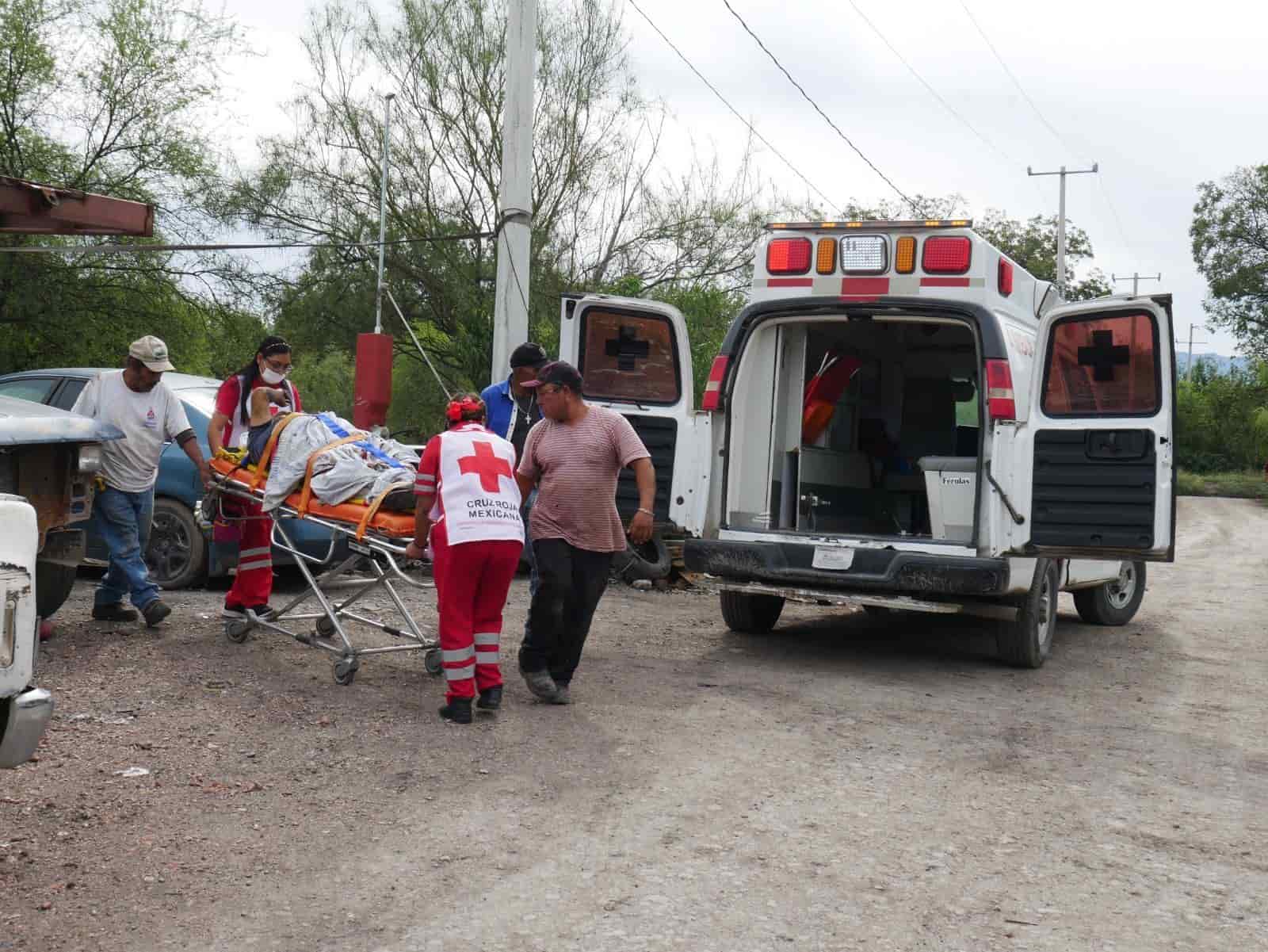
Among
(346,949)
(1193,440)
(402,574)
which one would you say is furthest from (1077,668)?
(1193,440)

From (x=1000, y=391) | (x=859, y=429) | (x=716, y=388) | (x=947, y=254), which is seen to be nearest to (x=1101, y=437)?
(x=1000, y=391)

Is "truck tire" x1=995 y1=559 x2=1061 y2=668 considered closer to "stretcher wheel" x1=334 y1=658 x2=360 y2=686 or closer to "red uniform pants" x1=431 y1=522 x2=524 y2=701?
"red uniform pants" x1=431 y1=522 x2=524 y2=701

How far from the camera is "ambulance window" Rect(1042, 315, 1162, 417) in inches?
293

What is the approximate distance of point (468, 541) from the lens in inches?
245

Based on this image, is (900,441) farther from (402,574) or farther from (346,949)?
(346,949)

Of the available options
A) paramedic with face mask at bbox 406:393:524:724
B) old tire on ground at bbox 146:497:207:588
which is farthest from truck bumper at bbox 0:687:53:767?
old tire on ground at bbox 146:497:207:588

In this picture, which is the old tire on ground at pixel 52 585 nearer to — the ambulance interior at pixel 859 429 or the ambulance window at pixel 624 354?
the ambulance window at pixel 624 354

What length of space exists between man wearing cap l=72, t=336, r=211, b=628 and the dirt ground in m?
0.26

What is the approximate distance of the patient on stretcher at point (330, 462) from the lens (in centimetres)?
691

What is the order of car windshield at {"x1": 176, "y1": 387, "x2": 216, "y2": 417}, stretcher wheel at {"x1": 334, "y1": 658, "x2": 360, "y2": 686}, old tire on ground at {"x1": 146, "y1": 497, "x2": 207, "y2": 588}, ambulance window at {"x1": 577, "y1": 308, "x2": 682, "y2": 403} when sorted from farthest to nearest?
car windshield at {"x1": 176, "y1": 387, "x2": 216, "y2": 417} → old tire on ground at {"x1": 146, "y1": 497, "x2": 207, "y2": 588} → ambulance window at {"x1": 577, "y1": 308, "x2": 682, "y2": 403} → stretcher wheel at {"x1": 334, "y1": 658, "x2": 360, "y2": 686}

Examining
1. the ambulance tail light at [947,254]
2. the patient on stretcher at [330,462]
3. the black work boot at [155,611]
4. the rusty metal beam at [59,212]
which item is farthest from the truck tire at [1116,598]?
the rusty metal beam at [59,212]

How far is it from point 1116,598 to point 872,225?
4541 mm

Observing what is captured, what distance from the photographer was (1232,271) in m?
58.7

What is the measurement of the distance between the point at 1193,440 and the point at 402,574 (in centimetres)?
5770
